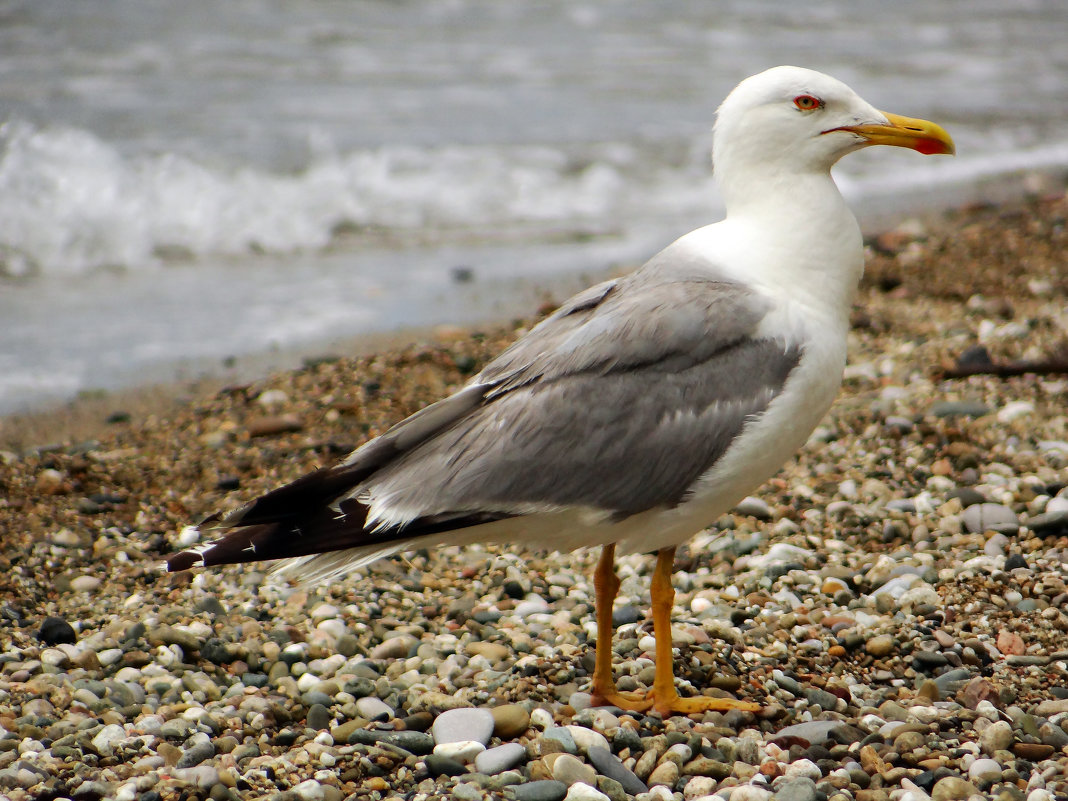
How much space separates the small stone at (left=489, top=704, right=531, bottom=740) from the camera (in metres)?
3.47

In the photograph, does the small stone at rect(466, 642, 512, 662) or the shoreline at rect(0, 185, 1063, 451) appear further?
the shoreline at rect(0, 185, 1063, 451)

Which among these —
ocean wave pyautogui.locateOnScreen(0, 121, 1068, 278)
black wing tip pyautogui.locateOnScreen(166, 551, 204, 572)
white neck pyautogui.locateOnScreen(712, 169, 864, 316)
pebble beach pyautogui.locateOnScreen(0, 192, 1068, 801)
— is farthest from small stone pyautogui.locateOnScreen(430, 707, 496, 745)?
ocean wave pyautogui.locateOnScreen(0, 121, 1068, 278)

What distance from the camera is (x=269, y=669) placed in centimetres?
397

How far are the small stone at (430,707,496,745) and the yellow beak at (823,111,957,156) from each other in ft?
7.02

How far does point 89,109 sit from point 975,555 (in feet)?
33.0

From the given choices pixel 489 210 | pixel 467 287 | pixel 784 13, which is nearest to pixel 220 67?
pixel 489 210

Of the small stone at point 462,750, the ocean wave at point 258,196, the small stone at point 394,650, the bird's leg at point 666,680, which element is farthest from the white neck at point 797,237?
the ocean wave at point 258,196

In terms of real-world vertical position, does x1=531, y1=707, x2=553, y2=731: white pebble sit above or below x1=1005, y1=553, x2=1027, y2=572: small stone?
below

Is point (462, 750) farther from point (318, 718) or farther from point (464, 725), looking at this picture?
point (318, 718)

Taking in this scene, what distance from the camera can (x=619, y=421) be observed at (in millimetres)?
3389

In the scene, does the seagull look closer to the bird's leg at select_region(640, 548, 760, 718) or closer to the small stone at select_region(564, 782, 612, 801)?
the bird's leg at select_region(640, 548, 760, 718)

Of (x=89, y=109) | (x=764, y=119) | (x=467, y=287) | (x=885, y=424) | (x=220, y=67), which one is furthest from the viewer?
(x=220, y=67)

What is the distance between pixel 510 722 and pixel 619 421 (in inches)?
37.6

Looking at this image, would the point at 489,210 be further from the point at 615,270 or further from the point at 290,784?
the point at 290,784
